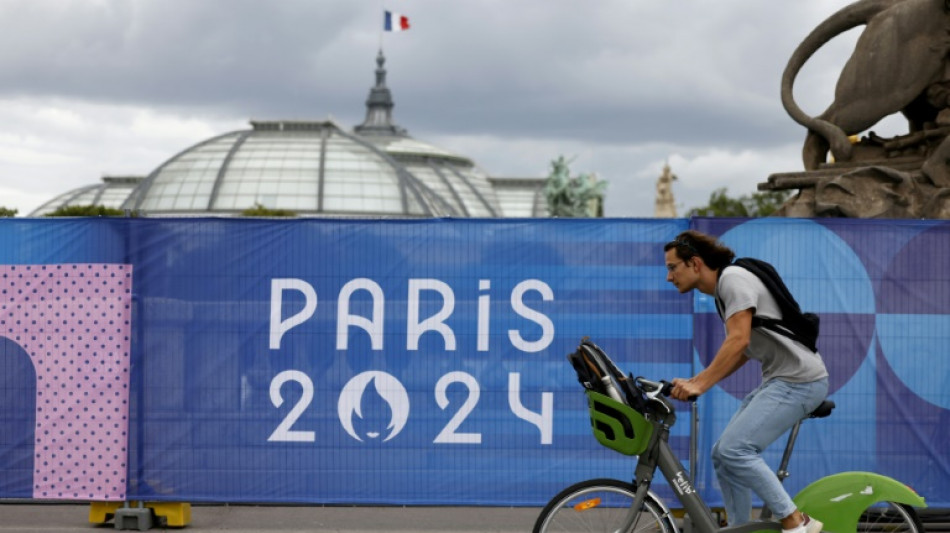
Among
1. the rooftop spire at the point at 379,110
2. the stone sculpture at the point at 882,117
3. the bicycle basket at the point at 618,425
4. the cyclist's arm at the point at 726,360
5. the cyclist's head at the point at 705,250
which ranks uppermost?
the rooftop spire at the point at 379,110

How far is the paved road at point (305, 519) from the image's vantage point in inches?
287

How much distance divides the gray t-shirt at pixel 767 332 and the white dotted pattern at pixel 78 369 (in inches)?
143

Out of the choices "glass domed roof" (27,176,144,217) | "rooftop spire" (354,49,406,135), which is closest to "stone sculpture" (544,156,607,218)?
"glass domed roof" (27,176,144,217)

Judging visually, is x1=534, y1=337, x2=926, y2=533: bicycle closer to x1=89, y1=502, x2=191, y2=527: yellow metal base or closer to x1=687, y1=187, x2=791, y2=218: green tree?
x1=89, y1=502, x2=191, y2=527: yellow metal base

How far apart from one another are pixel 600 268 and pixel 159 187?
88.5 metres

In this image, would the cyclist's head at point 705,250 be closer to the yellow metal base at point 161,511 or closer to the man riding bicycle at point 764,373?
the man riding bicycle at point 764,373

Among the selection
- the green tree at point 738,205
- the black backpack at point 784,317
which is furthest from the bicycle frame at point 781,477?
the green tree at point 738,205

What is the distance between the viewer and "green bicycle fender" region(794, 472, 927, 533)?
17.9 ft

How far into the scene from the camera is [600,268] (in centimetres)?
736

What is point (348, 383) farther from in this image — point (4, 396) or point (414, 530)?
point (4, 396)

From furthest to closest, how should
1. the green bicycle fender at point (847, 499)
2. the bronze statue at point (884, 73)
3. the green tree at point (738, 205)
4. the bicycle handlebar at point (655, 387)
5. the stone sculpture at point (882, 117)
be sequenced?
the green tree at point (738, 205) < the bronze statue at point (884, 73) < the stone sculpture at point (882, 117) < the green bicycle fender at point (847, 499) < the bicycle handlebar at point (655, 387)

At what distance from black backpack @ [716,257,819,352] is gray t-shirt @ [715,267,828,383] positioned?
0.06 feet

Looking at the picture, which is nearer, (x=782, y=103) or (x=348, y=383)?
(x=348, y=383)

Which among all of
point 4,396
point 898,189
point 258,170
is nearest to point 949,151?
point 898,189
